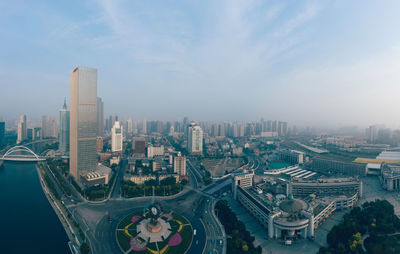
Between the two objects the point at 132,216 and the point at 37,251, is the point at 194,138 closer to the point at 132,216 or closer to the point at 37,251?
the point at 132,216

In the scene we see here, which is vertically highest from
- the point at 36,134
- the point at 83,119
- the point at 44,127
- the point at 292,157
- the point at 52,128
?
the point at 83,119

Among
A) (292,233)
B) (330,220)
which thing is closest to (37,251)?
(292,233)

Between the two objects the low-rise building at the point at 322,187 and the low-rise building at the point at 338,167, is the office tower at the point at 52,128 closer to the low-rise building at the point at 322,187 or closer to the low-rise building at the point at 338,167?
the low-rise building at the point at 322,187

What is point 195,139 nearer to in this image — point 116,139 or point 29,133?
point 116,139

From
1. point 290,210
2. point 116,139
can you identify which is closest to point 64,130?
point 116,139

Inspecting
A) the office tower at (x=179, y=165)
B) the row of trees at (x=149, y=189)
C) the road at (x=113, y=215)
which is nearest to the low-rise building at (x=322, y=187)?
the road at (x=113, y=215)

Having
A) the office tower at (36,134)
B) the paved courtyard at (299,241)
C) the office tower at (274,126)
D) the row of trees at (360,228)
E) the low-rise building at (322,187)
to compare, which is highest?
the office tower at (274,126)
